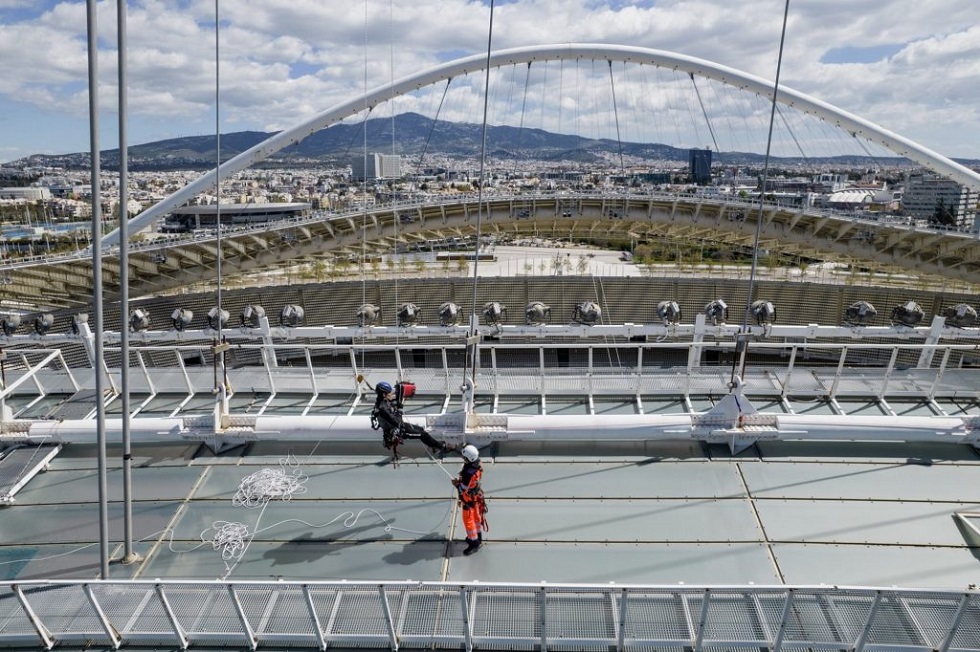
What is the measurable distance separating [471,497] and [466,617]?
4.78 ft

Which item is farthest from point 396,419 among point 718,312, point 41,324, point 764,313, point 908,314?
point 41,324

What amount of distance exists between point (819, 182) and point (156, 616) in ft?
400

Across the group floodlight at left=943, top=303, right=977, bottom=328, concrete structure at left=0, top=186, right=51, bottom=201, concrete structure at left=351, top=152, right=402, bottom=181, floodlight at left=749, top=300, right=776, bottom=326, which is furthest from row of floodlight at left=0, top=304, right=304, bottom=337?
concrete structure at left=0, top=186, right=51, bottom=201

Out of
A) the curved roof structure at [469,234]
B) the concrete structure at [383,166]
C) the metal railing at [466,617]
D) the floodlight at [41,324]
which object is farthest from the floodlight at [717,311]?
the curved roof structure at [469,234]

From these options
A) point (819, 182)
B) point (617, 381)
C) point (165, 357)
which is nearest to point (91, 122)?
point (617, 381)

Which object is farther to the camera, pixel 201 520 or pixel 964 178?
pixel 964 178

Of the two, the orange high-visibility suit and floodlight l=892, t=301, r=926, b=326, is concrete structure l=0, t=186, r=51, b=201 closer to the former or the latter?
the orange high-visibility suit

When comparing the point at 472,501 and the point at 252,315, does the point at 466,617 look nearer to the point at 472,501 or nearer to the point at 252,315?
the point at 472,501

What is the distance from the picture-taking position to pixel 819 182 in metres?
106

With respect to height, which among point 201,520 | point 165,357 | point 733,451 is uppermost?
point 733,451

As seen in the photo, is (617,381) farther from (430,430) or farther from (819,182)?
(819,182)

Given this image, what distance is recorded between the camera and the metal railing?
160 inches

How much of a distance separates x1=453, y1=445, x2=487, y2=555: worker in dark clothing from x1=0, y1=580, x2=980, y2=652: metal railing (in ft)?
3.56

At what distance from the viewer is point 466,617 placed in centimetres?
416
